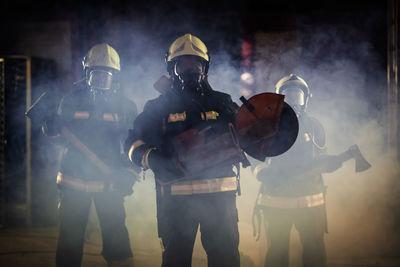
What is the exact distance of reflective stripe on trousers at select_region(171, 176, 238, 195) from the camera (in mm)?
2352

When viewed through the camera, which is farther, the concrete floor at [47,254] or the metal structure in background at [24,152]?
the metal structure in background at [24,152]

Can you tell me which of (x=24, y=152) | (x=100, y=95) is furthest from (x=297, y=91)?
(x=24, y=152)

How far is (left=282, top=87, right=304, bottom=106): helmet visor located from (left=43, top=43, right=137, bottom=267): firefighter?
1762 mm

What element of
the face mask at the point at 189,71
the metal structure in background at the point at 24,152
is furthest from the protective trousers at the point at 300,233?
the metal structure in background at the point at 24,152

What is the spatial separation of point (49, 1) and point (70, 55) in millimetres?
1035

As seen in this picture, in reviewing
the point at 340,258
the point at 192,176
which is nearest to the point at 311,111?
the point at 340,258

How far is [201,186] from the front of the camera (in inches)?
92.7

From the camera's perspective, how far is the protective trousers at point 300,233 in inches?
121

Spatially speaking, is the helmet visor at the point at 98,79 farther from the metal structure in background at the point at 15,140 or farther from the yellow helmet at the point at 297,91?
the metal structure in background at the point at 15,140

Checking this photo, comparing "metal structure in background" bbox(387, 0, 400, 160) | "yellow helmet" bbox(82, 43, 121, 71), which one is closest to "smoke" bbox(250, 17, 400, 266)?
"metal structure in background" bbox(387, 0, 400, 160)

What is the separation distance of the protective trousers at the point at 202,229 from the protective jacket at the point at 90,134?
1149 millimetres

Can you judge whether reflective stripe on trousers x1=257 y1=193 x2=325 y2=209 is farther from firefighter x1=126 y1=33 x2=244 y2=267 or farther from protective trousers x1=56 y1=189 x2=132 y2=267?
protective trousers x1=56 y1=189 x2=132 y2=267

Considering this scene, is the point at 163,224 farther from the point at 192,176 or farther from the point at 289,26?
the point at 289,26

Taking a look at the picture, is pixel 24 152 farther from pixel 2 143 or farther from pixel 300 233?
pixel 300 233
